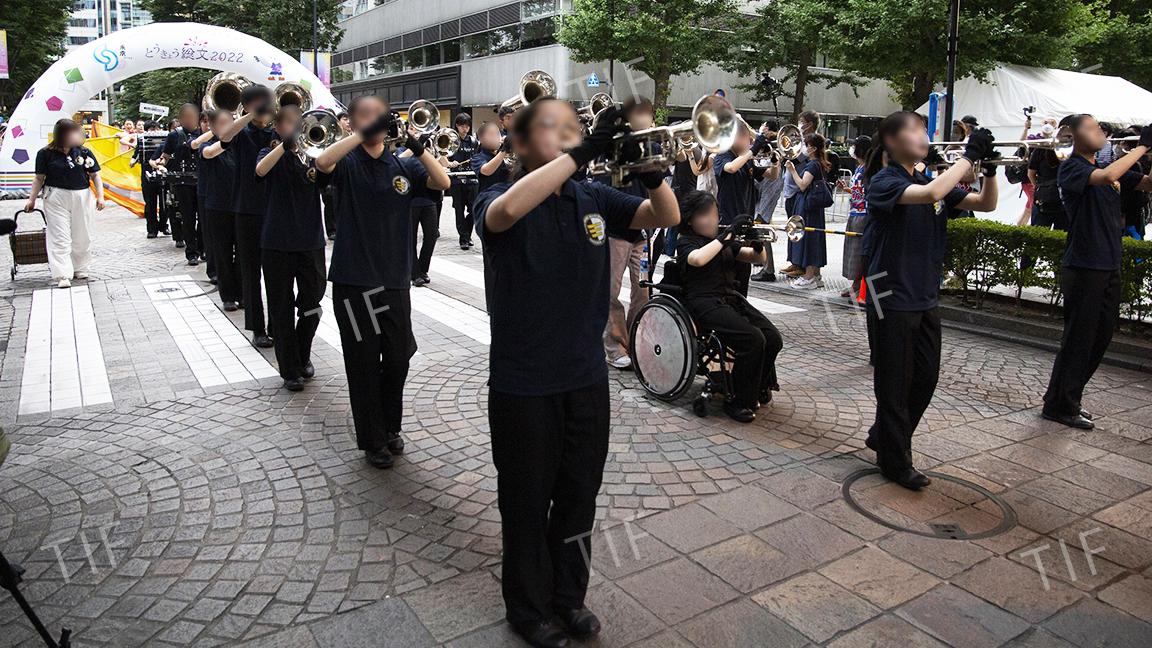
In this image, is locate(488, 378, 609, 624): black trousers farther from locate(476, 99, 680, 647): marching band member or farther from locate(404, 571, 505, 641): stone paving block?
locate(404, 571, 505, 641): stone paving block

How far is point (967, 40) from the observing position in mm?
20812

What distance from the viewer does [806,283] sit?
36.2 feet

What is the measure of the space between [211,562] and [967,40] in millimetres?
22086

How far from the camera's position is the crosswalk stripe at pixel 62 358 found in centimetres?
620

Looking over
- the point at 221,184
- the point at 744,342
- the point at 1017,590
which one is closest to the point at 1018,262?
the point at 744,342

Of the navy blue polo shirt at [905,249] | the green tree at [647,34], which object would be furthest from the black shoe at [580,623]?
the green tree at [647,34]

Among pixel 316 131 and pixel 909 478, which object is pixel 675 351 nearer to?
pixel 909 478

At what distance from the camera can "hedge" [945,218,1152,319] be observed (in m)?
7.49

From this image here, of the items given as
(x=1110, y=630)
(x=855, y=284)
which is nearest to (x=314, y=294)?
(x=1110, y=630)

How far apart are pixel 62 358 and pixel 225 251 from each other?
82.7 inches

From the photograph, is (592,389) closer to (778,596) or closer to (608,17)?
(778,596)

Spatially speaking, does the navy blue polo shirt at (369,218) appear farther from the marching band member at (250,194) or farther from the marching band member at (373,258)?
the marching band member at (250,194)

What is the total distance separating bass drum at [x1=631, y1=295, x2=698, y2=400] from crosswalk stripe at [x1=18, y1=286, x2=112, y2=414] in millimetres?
3955

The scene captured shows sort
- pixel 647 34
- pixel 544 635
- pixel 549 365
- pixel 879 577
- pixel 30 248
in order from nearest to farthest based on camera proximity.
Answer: pixel 549 365 → pixel 544 635 → pixel 879 577 → pixel 30 248 → pixel 647 34
